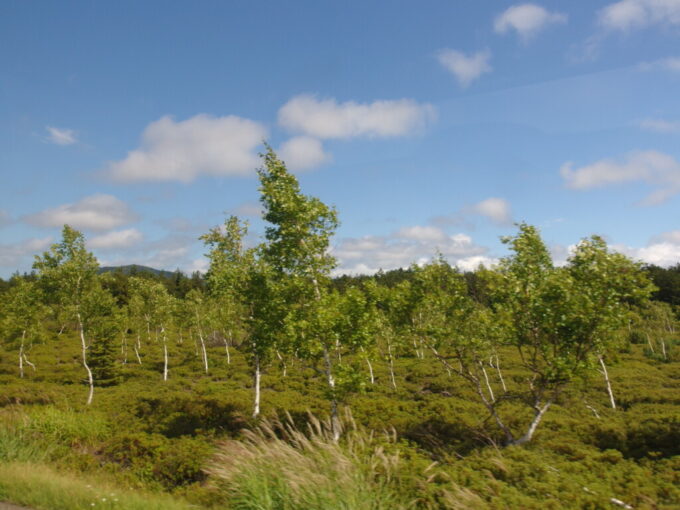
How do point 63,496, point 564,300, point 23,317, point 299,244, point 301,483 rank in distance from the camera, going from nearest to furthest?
point 301,483
point 63,496
point 564,300
point 299,244
point 23,317

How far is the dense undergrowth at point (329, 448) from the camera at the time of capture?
25.6 ft

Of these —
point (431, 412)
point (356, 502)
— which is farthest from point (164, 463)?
point (431, 412)

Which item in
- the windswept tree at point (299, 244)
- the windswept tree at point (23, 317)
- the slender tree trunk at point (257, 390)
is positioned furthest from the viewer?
the windswept tree at point (23, 317)

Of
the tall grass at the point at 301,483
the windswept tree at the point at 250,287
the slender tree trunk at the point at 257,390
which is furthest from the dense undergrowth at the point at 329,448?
the windswept tree at the point at 250,287

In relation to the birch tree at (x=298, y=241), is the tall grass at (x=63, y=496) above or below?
below

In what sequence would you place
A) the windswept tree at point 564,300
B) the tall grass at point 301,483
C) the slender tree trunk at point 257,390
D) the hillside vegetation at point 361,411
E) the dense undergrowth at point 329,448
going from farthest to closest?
the slender tree trunk at point 257,390
the windswept tree at point 564,300
the hillside vegetation at point 361,411
the dense undergrowth at point 329,448
the tall grass at point 301,483

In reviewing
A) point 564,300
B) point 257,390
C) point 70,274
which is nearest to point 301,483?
point 564,300

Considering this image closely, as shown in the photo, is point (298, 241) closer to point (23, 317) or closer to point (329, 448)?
point (329, 448)

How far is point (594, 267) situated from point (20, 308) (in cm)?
5020

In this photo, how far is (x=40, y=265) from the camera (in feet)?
79.4

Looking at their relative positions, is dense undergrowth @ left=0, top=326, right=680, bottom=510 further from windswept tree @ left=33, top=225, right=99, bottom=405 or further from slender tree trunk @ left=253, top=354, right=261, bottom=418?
windswept tree @ left=33, top=225, right=99, bottom=405

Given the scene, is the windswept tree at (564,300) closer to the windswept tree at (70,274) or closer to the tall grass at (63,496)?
the tall grass at (63,496)

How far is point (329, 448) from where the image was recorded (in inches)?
329

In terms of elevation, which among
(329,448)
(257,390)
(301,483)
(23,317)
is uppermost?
(23,317)
